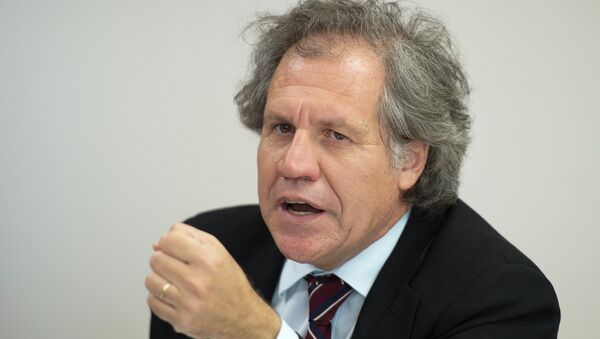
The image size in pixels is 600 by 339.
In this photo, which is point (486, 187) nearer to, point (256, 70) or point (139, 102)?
point (256, 70)

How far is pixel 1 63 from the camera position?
2652 mm

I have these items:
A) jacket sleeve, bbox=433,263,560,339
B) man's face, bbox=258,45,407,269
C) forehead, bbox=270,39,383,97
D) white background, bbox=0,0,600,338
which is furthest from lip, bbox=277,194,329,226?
white background, bbox=0,0,600,338

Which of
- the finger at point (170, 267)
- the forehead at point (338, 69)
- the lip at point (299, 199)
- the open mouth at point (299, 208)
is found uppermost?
the forehead at point (338, 69)

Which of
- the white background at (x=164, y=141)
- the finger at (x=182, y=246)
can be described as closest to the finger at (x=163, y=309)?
the finger at (x=182, y=246)

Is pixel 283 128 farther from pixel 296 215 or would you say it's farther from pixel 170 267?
→ pixel 170 267

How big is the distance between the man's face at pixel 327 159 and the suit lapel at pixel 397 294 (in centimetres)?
13

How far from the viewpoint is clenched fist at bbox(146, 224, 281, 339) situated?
1.30 metres

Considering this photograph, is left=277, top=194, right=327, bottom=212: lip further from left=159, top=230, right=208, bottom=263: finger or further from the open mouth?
left=159, top=230, right=208, bottom=263: finger

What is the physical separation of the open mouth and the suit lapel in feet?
0.87

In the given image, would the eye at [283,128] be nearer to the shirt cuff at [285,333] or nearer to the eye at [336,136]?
the eye at [336,136]

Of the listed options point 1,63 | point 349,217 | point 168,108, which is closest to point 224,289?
point 349,217

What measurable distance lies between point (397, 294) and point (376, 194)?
27 centimetres

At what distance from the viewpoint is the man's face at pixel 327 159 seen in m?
1.68

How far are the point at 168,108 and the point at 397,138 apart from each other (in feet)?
4.19
